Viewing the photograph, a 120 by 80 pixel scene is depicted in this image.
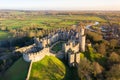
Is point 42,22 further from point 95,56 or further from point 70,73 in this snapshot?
point 70,73

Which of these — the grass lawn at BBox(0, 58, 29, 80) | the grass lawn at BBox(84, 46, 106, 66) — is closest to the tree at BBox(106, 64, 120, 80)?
the grass lawn at BBox(84, 46, 106, 66)

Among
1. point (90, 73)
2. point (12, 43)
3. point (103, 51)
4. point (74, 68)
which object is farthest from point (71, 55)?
point (12, 43)

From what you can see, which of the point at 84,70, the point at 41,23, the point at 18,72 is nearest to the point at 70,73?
the point at 84,70

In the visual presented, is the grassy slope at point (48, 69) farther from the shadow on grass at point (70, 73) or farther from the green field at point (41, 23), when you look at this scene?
the green field at point (41, 23)

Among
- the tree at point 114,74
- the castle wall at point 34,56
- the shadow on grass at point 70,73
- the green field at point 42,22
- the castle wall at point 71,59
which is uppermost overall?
the castle wall at point 34,56

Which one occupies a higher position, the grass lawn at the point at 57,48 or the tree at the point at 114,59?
the grass lawn at the point at 57,48

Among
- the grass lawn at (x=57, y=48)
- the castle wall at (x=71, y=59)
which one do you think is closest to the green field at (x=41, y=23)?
the grass lawn at (x=57, y=48)

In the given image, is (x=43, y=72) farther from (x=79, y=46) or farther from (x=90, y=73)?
(x=79, y=46)

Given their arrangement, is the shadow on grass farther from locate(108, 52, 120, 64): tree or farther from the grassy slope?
locate(108, 52, 120, 64): tree
